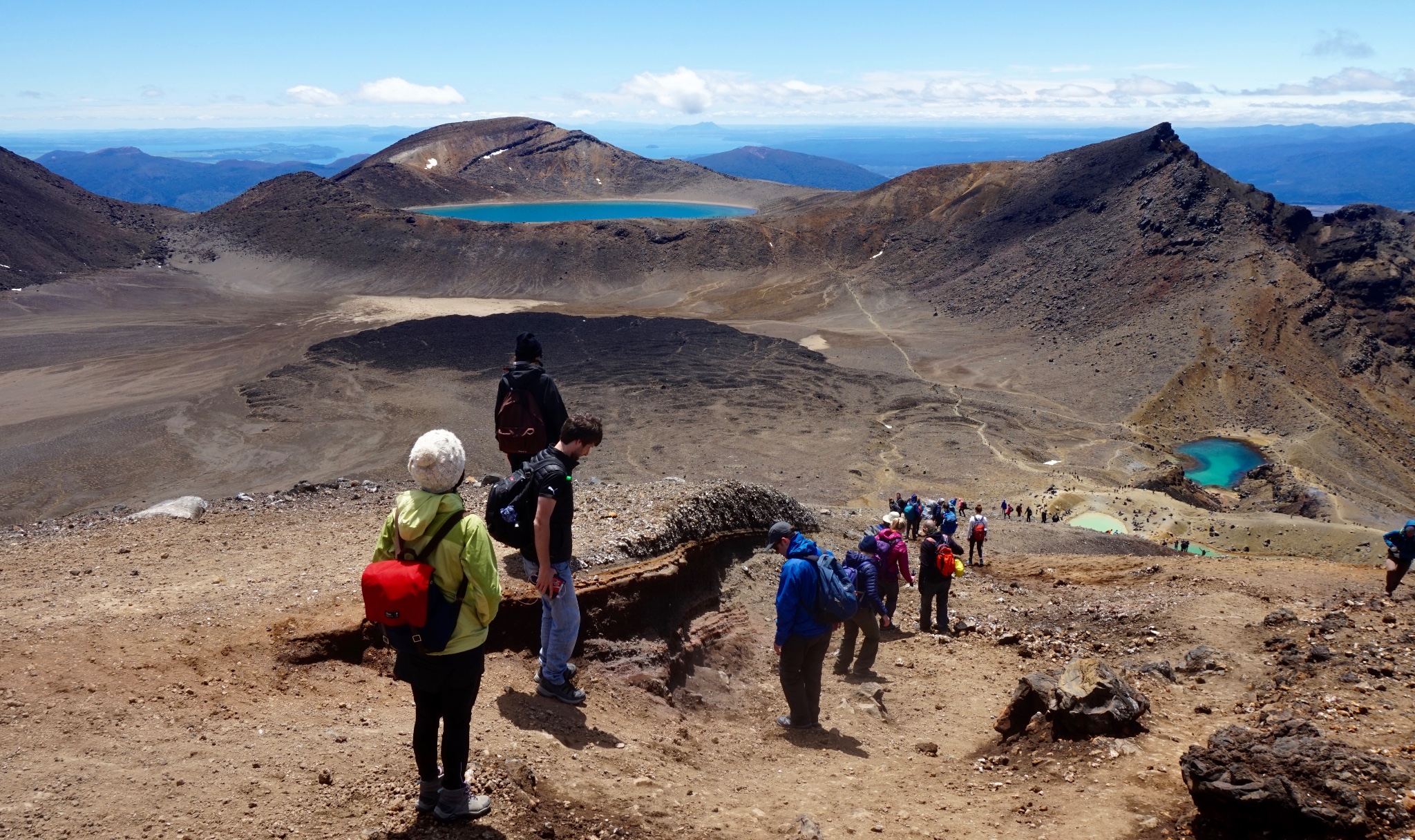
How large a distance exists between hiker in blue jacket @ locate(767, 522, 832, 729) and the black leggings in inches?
97.6

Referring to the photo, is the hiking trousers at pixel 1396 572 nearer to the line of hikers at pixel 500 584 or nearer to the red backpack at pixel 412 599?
the line of hikers at pixel 500 584

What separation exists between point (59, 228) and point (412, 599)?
75101 mm

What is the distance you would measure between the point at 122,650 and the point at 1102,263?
5517 centimetres

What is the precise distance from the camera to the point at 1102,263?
51.7 metres

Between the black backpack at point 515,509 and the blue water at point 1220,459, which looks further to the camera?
the blue water at point 1220,459

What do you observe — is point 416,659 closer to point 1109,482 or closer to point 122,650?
point 122,650

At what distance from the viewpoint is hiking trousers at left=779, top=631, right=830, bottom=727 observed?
5938mm

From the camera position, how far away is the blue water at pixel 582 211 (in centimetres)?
9344

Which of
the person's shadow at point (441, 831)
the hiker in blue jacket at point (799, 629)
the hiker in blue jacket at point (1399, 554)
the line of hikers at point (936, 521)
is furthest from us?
the hiker in blue jacket at point (1399, 554)

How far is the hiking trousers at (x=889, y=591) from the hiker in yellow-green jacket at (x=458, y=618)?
562 centimetres

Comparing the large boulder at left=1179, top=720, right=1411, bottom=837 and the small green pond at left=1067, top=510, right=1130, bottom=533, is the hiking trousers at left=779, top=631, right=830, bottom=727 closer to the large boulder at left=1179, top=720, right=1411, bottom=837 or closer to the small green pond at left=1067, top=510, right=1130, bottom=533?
the large boulder at left=1179, top=720, right=1411, bottom=837

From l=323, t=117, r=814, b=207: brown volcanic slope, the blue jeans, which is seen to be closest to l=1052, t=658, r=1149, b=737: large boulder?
the blue jeans

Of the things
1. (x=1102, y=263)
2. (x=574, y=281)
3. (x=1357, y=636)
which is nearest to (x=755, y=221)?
(x=574, y=281)

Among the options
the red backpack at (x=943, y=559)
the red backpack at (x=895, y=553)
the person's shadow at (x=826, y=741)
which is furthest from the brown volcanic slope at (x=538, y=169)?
the person's shadow at (x=826, y=741)
